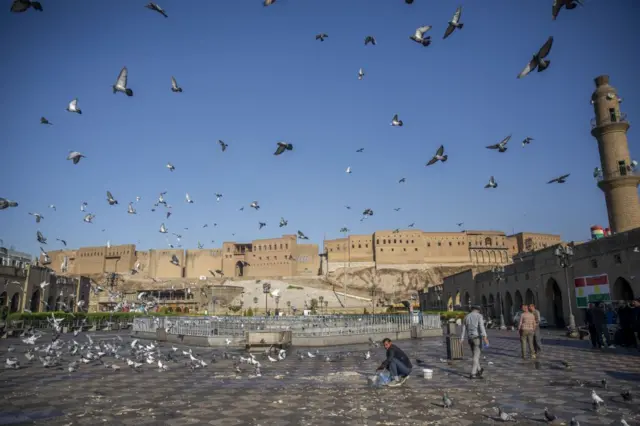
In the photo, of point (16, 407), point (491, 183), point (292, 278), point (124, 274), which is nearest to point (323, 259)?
point (292, 278)

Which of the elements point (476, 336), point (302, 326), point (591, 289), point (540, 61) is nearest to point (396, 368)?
point (476, 336)

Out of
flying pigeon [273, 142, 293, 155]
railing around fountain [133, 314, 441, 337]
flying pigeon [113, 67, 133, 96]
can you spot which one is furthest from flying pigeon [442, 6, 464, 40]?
railing around fountain [133, 314, 441, 337]

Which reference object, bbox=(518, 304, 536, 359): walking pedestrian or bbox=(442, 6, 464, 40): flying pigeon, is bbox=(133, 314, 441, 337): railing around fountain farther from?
bbox=(442, 6, 464, 40): flying pigeon

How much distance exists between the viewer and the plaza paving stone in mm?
5766

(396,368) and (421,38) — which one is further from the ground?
Result: (421,38)

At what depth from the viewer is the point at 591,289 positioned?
949 inches

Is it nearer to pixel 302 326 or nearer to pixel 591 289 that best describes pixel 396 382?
pixel 302 326

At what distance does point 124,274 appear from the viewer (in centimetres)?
9400

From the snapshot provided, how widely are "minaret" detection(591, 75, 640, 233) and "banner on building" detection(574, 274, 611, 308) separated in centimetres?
1011

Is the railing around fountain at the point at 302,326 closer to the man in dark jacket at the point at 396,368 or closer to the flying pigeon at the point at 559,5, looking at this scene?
the man in dark jacket at the point at 396,368

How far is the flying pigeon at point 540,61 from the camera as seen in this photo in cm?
805

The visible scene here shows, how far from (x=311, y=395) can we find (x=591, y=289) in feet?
74.1

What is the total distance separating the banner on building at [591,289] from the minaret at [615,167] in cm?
1011

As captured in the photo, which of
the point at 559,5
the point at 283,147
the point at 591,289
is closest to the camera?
the point at 559,5
